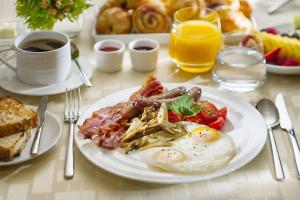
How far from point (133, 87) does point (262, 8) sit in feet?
3.46

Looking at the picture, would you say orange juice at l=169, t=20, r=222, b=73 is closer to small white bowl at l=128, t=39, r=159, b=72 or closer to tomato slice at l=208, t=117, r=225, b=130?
small white bowl at l=128, t=39, r=159, b=72

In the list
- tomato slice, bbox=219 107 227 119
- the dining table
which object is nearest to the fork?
the dining table

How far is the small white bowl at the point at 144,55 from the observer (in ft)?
7.36

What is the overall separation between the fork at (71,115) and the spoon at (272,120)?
23.9 inches

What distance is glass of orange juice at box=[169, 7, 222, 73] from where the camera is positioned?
2.21m

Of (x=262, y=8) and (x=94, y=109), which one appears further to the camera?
(x=262, y=8)

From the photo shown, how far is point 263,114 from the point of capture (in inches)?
75.1

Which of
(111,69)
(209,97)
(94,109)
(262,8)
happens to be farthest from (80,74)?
(262,8)

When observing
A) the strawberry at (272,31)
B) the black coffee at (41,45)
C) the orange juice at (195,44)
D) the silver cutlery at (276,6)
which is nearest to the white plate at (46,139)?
the black coffee at (41,45)

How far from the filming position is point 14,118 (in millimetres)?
1768

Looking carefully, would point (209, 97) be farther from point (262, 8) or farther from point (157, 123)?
point (262, 8)

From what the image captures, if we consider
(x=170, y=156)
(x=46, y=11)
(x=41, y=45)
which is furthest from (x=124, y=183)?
(x=46, y=11)

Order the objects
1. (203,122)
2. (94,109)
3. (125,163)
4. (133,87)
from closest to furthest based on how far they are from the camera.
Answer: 1. (125,163)
2. (203,122)
3. (94,109)
4. (133,87)

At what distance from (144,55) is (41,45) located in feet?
1.34
